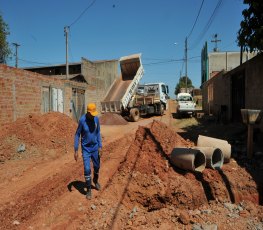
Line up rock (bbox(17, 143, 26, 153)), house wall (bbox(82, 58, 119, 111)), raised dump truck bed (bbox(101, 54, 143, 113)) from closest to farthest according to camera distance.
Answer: rock (bbox(17, 143, 26, 153))
raised dump truck bed (bbox(101, 54, 143, 113))
house wall (bbox(82, 58, 119, 111))

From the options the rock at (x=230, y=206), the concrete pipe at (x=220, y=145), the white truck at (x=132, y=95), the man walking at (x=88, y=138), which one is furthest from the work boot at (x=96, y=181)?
the white truck at (x=132, y=95)

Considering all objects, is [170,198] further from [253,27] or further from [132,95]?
[132,95]

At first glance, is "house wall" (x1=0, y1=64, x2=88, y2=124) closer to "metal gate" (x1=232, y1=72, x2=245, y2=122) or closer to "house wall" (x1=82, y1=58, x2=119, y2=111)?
"metal gate" (x1=232, y1=72, x2=245, y2=122)

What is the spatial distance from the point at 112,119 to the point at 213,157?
1209cm

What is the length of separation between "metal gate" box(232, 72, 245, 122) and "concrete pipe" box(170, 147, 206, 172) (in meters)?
7.77

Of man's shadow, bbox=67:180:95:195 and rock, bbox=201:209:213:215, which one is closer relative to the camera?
rock, bbox=201:209:213:215

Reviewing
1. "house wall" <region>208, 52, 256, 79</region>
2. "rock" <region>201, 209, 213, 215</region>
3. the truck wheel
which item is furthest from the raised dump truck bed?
"house wall" <region>208, 52, 256, 79</region>

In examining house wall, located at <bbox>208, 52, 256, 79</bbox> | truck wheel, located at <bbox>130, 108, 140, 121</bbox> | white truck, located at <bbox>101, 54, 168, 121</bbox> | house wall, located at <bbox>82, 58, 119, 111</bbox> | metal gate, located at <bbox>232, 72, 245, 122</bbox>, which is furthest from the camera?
house wall, located at <bbox>208, 52, 256, 79</bbox>

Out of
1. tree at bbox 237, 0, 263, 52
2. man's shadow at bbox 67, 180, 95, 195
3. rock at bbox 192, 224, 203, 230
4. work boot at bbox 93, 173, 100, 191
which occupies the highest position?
tree at bbox 237, 0, 263, 52

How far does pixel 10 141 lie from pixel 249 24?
29.6 feet

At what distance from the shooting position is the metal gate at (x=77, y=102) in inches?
764

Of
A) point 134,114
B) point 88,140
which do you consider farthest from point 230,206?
point 134,114

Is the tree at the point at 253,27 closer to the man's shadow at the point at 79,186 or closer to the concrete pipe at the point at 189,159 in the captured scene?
the concrete pipe at the point at 189,159

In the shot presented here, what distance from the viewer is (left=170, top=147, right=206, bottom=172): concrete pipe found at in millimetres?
6576
